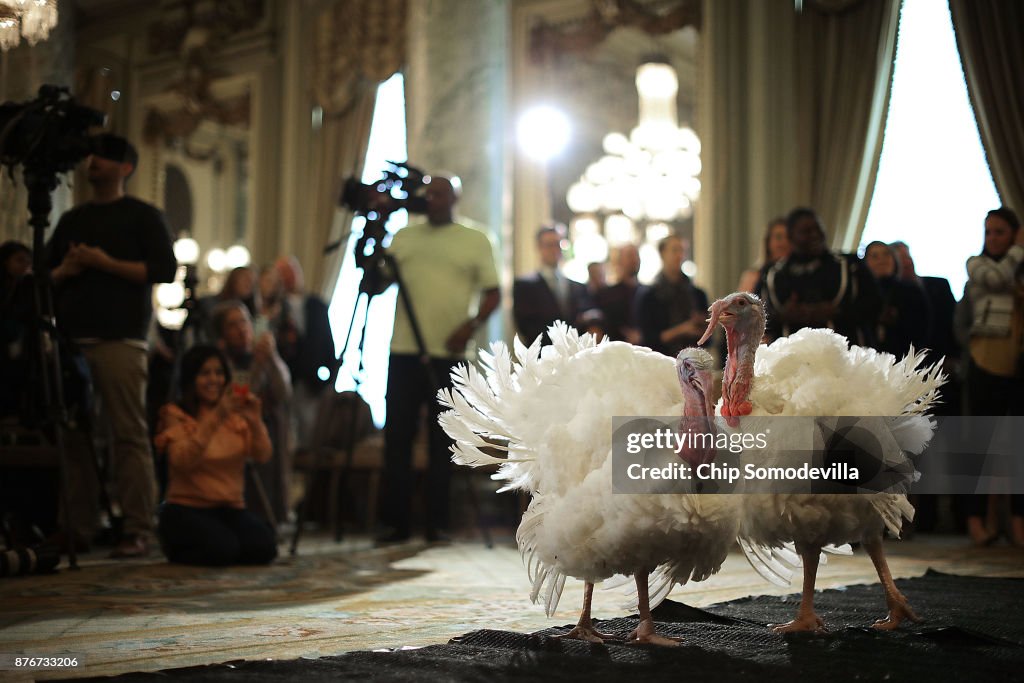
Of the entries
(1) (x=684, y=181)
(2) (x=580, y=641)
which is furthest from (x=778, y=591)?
(1) (x=684, y=181)

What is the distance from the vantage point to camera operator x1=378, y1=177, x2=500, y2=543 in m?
5.53

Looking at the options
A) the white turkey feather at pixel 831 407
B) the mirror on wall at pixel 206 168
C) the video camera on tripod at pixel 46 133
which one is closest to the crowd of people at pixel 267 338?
the video camera on tripod at pixel 46 133

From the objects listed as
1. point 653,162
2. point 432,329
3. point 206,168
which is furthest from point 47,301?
point 206,168

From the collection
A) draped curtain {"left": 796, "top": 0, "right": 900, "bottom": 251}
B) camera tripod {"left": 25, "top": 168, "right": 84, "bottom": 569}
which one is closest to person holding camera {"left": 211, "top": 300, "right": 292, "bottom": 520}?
camera tripod {"left": 25, "top": 168, "right": 84, "bottom": 569}

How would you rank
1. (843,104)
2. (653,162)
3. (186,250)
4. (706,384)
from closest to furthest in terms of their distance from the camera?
(706,384) → (843,104) → (653,162) → (186,250)

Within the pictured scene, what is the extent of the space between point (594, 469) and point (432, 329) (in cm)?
305

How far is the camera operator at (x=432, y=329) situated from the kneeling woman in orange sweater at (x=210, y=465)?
99 cm

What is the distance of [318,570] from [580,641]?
1951mm

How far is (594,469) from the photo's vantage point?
2.66 m

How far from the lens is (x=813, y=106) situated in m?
7.66

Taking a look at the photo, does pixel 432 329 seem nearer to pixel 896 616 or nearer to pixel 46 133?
pixel 46 133

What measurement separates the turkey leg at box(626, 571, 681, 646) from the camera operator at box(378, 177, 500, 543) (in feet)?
9.50

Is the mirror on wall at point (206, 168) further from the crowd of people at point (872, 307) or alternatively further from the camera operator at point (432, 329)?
the camera operator at point (432, 329)

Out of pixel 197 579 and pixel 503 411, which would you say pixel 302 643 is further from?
pixel 197 579
